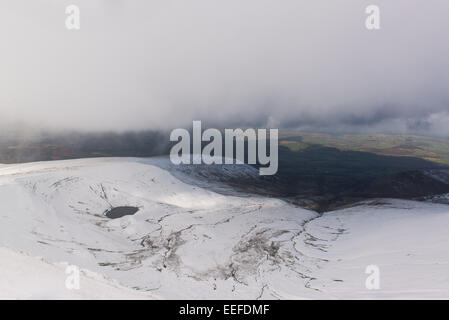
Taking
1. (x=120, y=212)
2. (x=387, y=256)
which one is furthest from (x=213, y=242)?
(x=387, y=256)

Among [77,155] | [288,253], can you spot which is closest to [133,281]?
[288,253]

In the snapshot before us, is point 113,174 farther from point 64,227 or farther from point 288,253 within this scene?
point 288,253

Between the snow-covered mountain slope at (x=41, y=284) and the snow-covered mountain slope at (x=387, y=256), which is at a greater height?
the snow-covered mountain slope at (x=41, y=284)

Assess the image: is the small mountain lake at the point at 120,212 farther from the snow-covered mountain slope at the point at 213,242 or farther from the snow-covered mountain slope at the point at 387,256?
the snow-covered mountain slope at the point at 387,256

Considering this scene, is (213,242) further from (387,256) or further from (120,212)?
(387,256)

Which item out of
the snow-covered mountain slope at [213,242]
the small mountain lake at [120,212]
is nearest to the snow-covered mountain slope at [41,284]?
the snow-covered mountain slope at [213,242]

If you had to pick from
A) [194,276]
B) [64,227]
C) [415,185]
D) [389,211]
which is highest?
[64,227]
